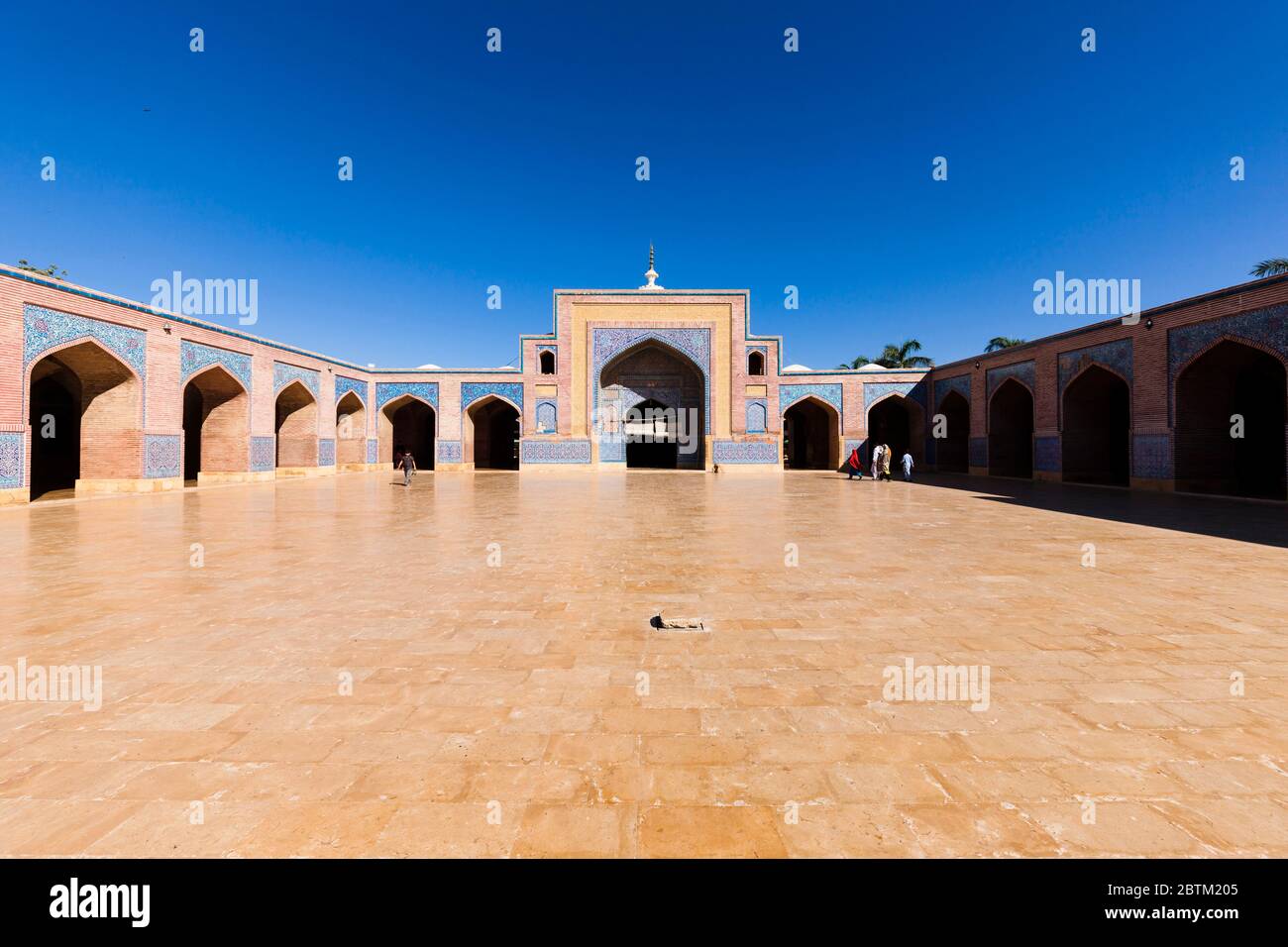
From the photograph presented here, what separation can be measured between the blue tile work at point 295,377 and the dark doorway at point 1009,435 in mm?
21741

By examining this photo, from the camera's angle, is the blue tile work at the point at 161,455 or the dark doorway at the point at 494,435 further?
the dark doorway at the point at 494,435

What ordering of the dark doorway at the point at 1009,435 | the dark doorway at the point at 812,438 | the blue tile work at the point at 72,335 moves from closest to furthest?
the blue tile work at the point at 72,335 → the dark doorway at the point at 1009,435 → the dark doorway at the point at 812,438

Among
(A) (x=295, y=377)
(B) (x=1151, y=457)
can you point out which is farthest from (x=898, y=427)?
(A) (x=295, y=377)

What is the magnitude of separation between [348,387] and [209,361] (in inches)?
261

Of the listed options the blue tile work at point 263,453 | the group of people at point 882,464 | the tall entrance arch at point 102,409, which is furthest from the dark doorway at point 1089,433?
the tall entrance arch at point 102,409

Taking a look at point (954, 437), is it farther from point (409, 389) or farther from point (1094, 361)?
point (409, 389)

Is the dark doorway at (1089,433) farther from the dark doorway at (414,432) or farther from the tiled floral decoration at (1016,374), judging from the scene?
the dark doorway at (414,432)

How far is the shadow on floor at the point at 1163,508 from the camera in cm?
691

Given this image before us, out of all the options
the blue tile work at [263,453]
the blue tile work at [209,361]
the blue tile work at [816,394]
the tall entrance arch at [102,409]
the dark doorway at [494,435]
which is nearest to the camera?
the tall entrance arch at [102,409]

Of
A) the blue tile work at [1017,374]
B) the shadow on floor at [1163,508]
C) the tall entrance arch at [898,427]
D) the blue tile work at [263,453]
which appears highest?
the blue tile work at [1017,374]

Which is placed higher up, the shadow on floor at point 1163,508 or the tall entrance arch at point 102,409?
the tall entrance arch at point 102,409

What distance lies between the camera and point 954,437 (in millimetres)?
20453
